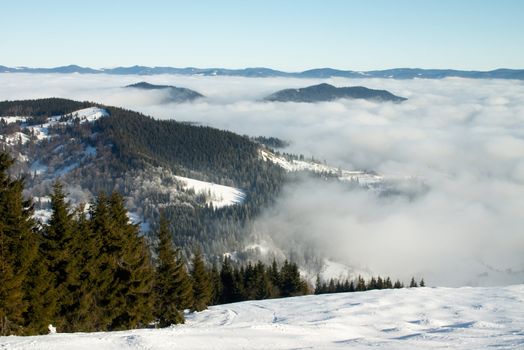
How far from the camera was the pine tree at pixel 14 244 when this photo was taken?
30.2 metres

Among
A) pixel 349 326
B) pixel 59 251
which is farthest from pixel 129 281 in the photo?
pixel 349 326

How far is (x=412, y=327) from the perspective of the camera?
40.1m

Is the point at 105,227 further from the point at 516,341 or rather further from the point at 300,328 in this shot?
the point at 516,341

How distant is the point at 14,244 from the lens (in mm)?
31469

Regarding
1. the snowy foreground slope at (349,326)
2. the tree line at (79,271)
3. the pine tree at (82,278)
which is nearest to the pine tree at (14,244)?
the tree line at (79,271)

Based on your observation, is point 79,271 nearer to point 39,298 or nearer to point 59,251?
point 59,251

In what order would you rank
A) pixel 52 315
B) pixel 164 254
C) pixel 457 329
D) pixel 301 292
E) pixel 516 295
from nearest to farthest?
pixel 52 315 → pixel 457 329 → pixel 164 254 → pixel 516 295 → pixel 301 292

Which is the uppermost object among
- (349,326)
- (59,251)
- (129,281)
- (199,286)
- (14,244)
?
(14,244)

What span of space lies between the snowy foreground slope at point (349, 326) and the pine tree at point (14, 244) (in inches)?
133

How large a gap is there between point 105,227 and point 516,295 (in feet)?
144

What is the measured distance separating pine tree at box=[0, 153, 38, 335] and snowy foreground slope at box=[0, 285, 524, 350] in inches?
133


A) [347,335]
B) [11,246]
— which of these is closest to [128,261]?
[11,246]

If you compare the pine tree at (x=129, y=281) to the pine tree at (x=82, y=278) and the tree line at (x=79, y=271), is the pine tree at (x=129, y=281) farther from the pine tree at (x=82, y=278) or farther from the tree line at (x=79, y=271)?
the pine tree at (x=82, y=278)

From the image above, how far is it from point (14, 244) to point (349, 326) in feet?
83.4
